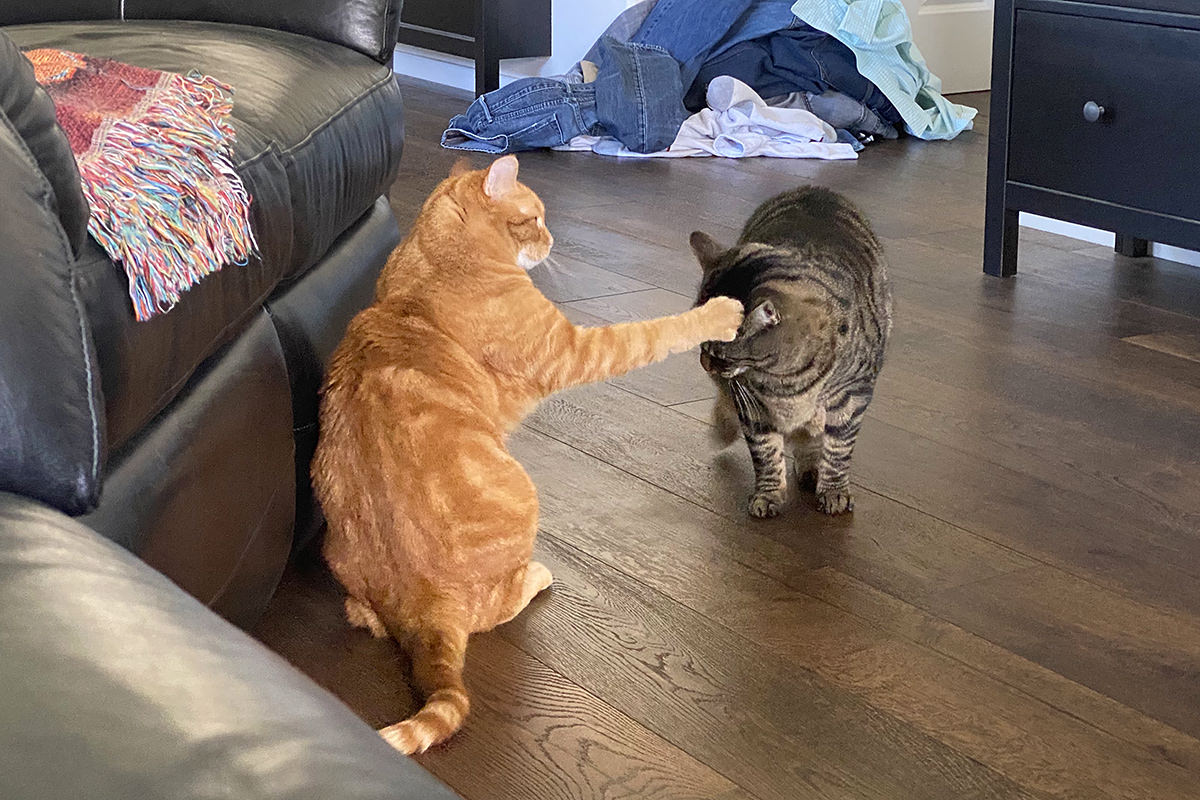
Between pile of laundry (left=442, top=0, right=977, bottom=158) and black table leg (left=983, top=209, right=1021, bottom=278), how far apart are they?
1123 millimetres

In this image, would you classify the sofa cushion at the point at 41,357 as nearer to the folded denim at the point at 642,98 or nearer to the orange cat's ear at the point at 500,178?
the orange cat's ear at the point at 500,178

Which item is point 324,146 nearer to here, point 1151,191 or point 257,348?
point 257,348

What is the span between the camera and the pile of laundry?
3.83 metres

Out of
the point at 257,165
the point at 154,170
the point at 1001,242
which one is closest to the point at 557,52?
the point at 1001,242

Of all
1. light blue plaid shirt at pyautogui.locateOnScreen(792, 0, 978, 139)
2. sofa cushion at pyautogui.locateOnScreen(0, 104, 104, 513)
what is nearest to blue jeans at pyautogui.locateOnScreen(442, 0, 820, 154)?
light blue plaid shirt at pyautogui.locateOnScreen(792, 0, 978, 139)

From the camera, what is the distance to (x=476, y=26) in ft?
14.7

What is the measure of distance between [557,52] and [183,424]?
153 inches

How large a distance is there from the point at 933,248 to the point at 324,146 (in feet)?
Answer: 5.92

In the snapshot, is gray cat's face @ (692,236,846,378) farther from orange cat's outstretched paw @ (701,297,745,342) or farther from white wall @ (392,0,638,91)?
white wall @ (392,0,638,91)

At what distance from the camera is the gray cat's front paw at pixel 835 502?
5.44ft

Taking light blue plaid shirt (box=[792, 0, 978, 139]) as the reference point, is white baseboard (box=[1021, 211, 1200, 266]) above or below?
below

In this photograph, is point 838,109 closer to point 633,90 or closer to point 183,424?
point 633,90

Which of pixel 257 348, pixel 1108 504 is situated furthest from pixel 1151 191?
pixel 257 348

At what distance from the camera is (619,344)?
1.44 meters
